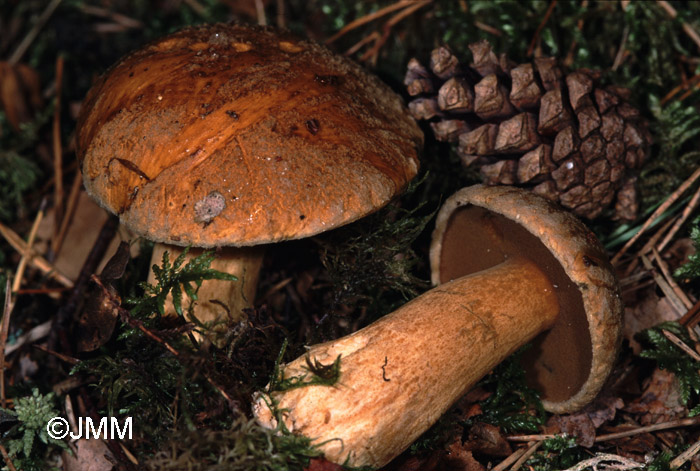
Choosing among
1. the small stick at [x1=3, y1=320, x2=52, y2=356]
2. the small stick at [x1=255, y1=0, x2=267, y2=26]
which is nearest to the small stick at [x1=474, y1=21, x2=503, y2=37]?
the small stick at [x1=255, y1=0, x2=267, y2=26]

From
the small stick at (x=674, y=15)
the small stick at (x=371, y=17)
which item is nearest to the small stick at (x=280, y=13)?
the small stick at (x=371, y=17)

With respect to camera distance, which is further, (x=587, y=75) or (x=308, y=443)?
(x=587, y=75)

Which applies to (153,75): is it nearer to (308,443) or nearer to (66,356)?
(66,356)

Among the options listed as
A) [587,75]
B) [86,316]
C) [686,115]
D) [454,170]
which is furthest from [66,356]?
[686,115]

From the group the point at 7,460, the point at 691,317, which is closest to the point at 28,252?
the point at 7,460

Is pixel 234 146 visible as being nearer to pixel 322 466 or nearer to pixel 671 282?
pixel 322 466

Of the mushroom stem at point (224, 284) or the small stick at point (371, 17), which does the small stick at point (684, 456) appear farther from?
the small stick at point (371, 17)
